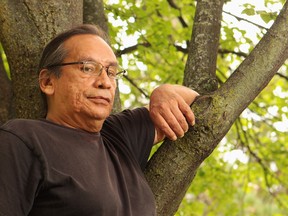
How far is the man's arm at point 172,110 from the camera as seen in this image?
8.40 ft

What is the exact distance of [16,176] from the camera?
2.02m

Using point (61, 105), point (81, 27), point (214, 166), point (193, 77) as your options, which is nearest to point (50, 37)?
point (81, 27)

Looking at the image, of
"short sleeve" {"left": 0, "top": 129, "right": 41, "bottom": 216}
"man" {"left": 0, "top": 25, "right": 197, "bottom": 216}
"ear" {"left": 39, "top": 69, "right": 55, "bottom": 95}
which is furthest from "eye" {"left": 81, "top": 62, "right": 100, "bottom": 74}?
"short sleeve" {"left": 0, "top": 129, "right": 41, "bottom": 216}

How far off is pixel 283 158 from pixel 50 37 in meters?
4.51

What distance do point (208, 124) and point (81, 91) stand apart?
61 cm

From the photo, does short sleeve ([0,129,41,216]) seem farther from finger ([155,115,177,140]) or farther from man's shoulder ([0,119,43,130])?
finger ([155,115,177,140])

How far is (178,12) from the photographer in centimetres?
542

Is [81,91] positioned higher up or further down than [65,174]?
higher up

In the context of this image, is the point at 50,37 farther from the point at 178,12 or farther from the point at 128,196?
the point at 178,12

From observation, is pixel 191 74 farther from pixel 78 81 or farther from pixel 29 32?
pixel 29 32

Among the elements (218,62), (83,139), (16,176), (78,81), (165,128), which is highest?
(218,62)

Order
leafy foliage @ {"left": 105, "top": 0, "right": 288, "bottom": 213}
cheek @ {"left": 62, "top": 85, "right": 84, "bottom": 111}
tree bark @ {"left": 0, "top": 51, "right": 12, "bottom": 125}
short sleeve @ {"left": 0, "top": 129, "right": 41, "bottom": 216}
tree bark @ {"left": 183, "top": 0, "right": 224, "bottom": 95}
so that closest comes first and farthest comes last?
short sleeve @ {"left": 0, "top": 129, "right": 41, "bottom": 216} < cheek @ {"left": 62, "top": 85, "right": 84, "bottom": 111} < tree bark @ {"left": 183, "top": 0, "right": 224, "bottom": 95} < tree bark @ {"left": 0, "top": 51, "right": 12, "bottom": 125} < leafy foliage @ {"left": 105, "top": 0, "right": 288, "bottom": 213}

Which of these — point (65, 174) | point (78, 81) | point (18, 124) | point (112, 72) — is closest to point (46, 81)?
point (78, 81)

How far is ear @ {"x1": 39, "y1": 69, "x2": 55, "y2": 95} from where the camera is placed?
2.56 meters
